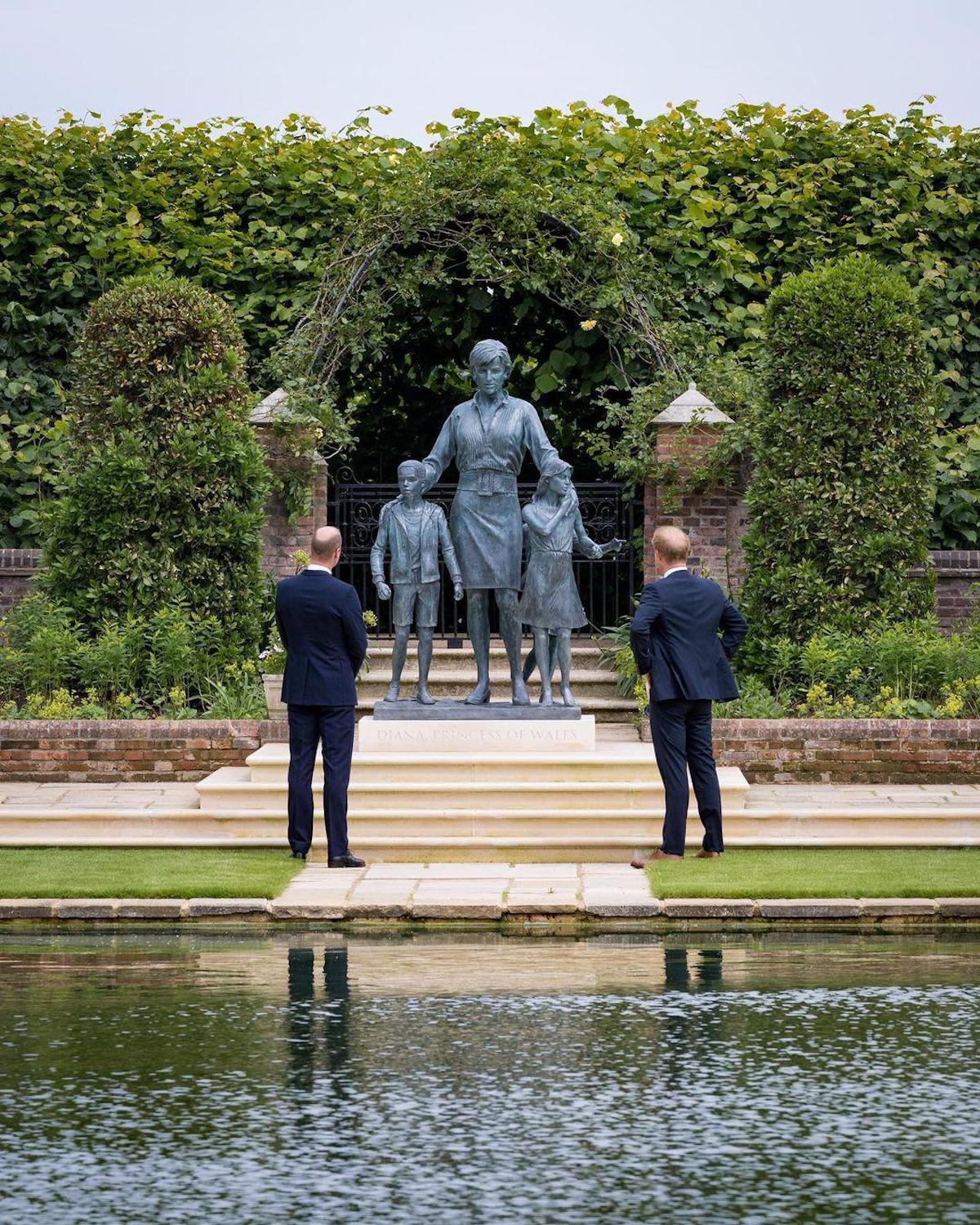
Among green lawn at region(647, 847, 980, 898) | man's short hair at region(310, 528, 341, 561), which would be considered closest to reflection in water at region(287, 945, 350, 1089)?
green lawn at region(647, 847, 980, 898)

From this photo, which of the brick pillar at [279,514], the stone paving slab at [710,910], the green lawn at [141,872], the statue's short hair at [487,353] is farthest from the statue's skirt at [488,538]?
the stone paving slab at [710,910]

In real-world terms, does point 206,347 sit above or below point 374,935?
above

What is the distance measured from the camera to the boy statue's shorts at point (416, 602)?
1201 centimetres

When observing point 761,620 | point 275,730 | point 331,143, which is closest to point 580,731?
point 275,730

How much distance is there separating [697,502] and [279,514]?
356 centimetres

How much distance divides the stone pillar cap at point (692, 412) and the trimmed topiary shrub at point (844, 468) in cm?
85

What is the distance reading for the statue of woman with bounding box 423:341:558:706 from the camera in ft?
39.5

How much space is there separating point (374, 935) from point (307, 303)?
9829 mm

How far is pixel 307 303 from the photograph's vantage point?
16.9 metres

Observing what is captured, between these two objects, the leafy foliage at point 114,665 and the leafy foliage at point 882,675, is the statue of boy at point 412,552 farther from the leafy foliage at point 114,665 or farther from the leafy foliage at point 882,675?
the leafy foliage at point 882,675

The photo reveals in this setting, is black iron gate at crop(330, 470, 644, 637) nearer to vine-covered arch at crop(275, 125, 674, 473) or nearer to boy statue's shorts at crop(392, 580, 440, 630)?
vine-covered arch at crop(275, 125, 674, 473)

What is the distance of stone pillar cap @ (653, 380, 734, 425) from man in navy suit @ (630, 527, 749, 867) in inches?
215

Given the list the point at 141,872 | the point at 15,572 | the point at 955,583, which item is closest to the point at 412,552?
the point at 141,872

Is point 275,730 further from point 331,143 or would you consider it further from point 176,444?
point 331,143
